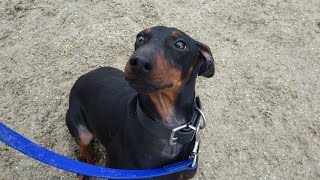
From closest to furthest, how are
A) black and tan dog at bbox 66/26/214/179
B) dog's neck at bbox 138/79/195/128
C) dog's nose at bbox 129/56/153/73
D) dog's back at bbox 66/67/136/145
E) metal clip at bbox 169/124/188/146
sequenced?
dog's nose at bbox 129/56/153/73 → black and tan dog at bbox 66/26/214/179 → metal clip at bbox 169/124/188/146 → dog's neck at bbox 138/79/195/128 → dog's back at bbox 66/67/136/145

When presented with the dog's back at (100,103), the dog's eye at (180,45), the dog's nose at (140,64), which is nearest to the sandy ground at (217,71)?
the dog's back at (100,103)

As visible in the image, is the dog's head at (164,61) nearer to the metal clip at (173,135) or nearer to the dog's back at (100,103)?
the metal clip at (173,135)

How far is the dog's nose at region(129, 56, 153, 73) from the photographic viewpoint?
2.47 metres

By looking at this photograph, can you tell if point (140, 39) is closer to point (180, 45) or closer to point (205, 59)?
point (180, 45)

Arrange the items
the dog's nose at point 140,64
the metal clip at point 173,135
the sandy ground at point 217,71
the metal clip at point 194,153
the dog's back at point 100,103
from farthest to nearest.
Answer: the sandy ground at point 217,71
the dog's back at point 100,103
the metal clip at point 194,153
the metal clip at point 173,135
the dog's nose at point 140,64

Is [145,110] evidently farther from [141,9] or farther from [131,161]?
[141,9]

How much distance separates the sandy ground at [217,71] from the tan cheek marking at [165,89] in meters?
1.30

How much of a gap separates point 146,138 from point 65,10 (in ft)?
9.89

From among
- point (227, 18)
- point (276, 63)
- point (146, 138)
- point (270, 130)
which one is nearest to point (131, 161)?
point (146, 138)

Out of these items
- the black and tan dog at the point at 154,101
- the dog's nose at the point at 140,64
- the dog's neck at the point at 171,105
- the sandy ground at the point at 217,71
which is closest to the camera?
the dog's nose at the point at 140,64

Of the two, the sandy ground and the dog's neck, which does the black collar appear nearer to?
the dog's neck

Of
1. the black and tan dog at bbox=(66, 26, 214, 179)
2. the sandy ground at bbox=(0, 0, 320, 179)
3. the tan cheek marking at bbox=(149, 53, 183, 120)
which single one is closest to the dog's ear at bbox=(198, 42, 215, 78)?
the black and tan dog at bbox=(66, 26, 214, 179)

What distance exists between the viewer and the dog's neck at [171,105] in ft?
9.45

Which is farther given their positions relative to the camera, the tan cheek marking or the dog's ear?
the dog's ear
